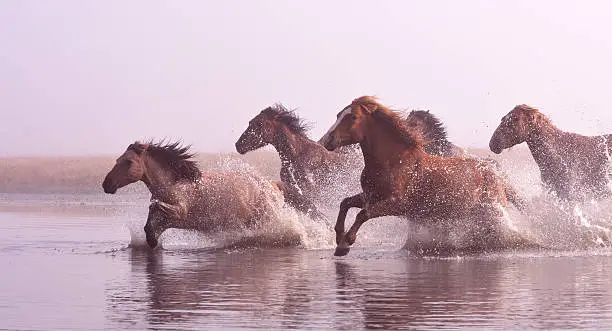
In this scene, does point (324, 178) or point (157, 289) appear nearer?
point (157, 289)

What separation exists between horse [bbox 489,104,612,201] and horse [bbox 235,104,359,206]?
8.32ft

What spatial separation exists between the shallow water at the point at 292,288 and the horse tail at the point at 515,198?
104 cm

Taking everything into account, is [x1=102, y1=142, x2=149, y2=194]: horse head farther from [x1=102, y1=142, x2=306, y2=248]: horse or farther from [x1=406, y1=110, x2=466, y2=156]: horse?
[x1=406, y1=110, x2=466, y2=156]: horse

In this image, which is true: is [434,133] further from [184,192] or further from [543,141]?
[184,192]

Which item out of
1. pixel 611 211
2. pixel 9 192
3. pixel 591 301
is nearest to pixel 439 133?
pixel 611 211

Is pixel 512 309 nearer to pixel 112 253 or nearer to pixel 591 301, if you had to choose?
pixel 591 301

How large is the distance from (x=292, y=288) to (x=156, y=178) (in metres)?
5.36

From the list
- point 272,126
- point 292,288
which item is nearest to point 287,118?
point 272,126

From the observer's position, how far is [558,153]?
1806 cm

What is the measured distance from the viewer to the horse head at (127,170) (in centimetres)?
1625

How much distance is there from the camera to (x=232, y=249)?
54.1ft

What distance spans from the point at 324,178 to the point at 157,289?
811 cm

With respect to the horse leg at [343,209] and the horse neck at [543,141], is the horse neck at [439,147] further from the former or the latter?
the horse leg at [343,209]

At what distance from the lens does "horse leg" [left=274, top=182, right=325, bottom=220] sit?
17938mm
